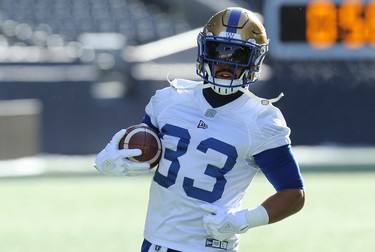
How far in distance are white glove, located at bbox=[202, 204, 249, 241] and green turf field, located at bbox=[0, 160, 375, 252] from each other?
12.7ft

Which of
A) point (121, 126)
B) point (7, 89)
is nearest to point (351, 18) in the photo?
point (121, 126)

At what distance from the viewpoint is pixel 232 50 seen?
4020 mm

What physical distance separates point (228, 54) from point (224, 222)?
0.69m

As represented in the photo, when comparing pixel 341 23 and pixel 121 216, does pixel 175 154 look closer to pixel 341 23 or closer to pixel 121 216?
pixel 121 216

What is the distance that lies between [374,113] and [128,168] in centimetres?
1418

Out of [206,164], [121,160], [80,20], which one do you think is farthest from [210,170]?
[80,20]

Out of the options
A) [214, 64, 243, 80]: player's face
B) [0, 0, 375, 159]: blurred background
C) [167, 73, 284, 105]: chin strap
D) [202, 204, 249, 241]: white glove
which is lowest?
[0, 0, 375, 159]: blurred background

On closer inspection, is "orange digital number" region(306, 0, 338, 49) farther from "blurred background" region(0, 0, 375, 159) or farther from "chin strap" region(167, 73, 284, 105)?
"chin strap" region(167, 73, 284, 105)

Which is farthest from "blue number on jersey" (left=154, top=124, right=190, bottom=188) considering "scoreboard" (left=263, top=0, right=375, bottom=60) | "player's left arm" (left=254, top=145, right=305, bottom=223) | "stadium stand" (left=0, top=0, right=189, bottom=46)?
"stadium stand" (left=0, top=0, right=189, bottom=46)

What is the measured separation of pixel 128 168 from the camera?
4113mm

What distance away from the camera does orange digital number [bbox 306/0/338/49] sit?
1723cm

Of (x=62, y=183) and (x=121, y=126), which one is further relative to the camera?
(x=121, y=126)

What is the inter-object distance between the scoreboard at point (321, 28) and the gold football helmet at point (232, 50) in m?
13.4

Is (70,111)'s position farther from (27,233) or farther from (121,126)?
(27,233)
